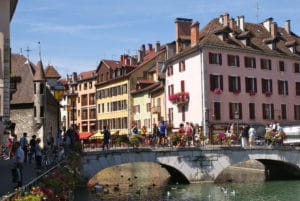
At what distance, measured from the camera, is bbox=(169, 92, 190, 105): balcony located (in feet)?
163

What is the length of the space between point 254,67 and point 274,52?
3496mm

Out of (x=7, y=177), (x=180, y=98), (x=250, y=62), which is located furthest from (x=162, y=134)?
(x=250, y=62)

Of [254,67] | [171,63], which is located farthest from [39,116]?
[254,67]

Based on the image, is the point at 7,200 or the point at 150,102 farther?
the point at 150,102

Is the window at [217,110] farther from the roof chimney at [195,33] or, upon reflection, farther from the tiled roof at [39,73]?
the tiled roof at [39,73]

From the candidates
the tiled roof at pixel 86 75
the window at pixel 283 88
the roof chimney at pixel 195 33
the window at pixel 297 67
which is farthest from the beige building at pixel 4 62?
the tiled roof at pixel 86 75

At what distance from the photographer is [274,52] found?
173 ft

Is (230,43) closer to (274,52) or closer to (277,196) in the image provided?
(274,52)

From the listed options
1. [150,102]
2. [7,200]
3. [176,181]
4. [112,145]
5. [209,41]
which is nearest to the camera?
[7,200]

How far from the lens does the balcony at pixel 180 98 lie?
4959cm

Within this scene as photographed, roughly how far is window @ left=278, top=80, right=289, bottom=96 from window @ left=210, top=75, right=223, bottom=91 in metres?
7.93

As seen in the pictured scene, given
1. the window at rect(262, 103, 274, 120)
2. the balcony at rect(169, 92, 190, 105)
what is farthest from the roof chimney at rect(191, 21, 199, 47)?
the window at rect(262, 103, 274, 120)

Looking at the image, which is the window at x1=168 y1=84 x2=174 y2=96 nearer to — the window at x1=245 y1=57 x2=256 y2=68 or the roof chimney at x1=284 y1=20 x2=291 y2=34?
the window at x1=245 y1=57 x2=256 y2=68

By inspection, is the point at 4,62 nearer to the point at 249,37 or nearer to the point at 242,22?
the point at 249,37
